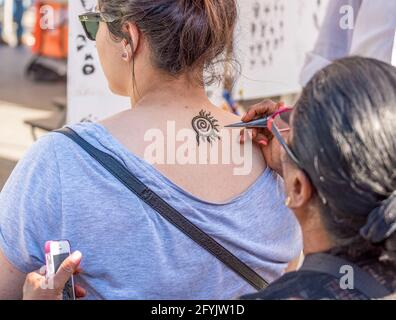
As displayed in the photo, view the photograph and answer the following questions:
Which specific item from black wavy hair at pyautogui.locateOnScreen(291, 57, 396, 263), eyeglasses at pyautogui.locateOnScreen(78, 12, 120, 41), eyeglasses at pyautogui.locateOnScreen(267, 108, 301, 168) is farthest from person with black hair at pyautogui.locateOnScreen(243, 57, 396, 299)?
eyeglasses at pyautogui.locateOnScreen(78, 12, 120, 41)

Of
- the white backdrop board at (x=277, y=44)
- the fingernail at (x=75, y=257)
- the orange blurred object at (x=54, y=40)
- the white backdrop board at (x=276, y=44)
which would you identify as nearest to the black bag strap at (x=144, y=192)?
the fingernail at (x=75, y=257)

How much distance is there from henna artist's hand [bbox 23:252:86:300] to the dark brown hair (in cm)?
50

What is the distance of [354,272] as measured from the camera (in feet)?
3.96

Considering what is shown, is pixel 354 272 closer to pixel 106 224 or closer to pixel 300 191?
pixel 300 191

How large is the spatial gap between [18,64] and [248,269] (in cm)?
844

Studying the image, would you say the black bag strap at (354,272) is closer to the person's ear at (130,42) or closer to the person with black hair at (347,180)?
the person with black hair at (347,180)

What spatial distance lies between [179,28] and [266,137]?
35 centimetres

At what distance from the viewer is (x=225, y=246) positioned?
153cm

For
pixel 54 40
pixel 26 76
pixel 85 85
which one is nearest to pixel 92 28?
pixel 85 85

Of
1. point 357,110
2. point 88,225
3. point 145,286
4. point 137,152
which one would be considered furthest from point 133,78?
point 357,110

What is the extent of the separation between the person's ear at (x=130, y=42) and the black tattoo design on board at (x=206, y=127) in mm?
218

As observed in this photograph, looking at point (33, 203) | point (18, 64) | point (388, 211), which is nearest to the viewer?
point (388, 211)

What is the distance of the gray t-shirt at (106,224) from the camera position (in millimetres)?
1439

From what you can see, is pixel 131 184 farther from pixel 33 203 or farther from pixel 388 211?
pixel 388 211
